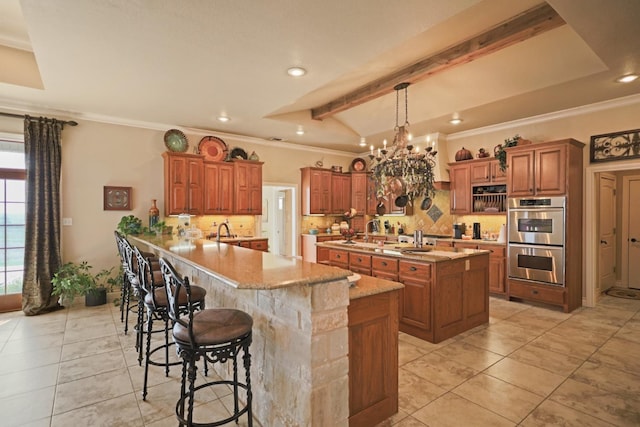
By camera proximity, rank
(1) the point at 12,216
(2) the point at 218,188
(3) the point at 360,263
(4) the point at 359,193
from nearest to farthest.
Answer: (3) the point at 360,263, (1) the point at 12,216, (2) the point at 218,188, (4) the point at 359,193

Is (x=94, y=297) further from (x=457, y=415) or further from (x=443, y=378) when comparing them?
(x=457, y=415)

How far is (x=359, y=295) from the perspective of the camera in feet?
6.53

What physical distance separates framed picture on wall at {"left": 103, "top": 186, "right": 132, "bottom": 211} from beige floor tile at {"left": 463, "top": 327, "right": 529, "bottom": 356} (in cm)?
530

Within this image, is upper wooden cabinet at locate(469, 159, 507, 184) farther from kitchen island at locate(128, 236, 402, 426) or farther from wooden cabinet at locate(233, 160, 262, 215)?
kitchen island at locate(128, 236, 402, 426)

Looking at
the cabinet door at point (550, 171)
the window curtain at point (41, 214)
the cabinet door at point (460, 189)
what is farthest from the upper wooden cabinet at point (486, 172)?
the window curtain at point (41, 214)

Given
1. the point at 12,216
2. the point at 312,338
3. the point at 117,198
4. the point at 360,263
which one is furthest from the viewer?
the point at 117,198

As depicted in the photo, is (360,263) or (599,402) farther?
(360,263)

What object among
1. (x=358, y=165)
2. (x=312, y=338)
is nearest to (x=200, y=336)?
(x=312, y=338)

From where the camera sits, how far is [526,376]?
2762mm

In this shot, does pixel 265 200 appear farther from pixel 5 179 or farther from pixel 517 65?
pixel 517 65

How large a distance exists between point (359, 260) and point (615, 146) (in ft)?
13.1

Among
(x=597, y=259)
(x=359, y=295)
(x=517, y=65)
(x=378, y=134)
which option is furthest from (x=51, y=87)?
(x=597, y=259)

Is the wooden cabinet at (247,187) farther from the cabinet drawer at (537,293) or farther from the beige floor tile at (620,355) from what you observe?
the beige floor tile at (620,355)

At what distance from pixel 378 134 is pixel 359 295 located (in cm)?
500
